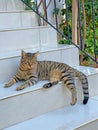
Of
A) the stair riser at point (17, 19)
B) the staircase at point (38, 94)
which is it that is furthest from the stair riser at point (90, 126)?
the stair riser at point (17, 19)

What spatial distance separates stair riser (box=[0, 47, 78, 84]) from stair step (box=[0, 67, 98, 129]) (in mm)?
127

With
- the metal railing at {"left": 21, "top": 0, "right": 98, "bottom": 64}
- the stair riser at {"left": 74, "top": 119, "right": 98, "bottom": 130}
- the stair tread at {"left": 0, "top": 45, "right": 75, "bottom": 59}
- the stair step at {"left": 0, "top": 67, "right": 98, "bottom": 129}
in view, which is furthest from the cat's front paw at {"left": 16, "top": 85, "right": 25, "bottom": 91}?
the metal railing at {"left": 21, "top": 0, "right": 98, "bottom": 64}

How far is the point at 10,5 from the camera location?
2965 mm

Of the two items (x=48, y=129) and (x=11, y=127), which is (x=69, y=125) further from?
(x=11, y=127)

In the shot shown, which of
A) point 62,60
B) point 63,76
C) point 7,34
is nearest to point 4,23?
point 7,34

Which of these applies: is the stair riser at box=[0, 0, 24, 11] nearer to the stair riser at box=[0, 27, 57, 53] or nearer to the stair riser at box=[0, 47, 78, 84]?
the stair riser at box=[0, 27, 57, 53]

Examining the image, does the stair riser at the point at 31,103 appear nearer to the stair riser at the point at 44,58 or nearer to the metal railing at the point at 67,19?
the stair riser at the point at 44,58

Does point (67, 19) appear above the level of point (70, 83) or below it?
above

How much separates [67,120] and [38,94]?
10.9 inches

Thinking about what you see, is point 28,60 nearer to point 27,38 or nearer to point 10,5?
point 27,38

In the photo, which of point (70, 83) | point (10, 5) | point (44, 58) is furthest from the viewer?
point (10, 5)

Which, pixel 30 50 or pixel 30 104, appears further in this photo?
pixel 30 50

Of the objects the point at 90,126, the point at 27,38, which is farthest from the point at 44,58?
the point at 90,126

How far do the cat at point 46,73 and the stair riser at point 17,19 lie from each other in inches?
22.8
